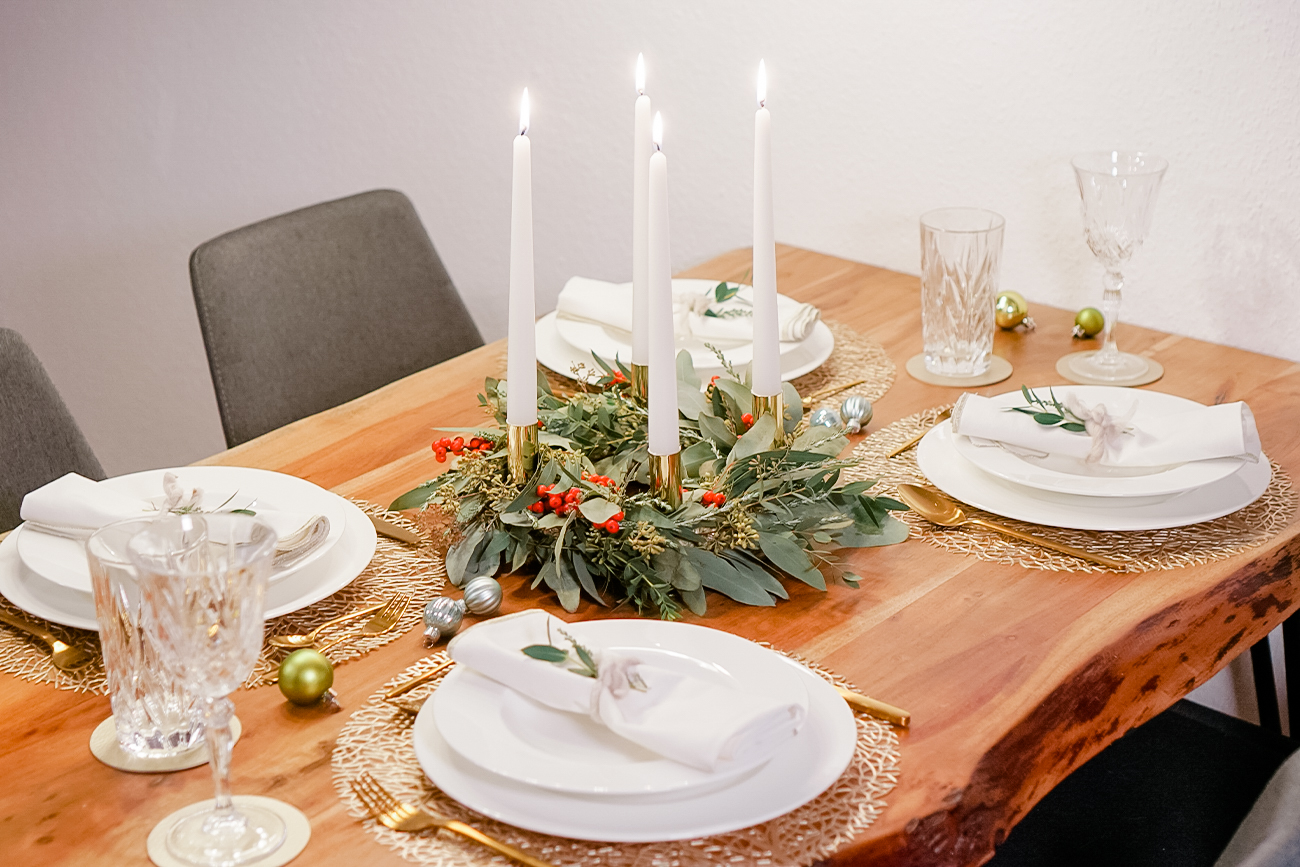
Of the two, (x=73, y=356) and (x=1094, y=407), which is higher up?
(x=1094, y=407)

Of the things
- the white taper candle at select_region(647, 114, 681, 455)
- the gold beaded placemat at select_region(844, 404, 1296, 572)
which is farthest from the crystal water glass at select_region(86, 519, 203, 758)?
the gold beaded placemat at select_region(844, 404, 1296, 572)

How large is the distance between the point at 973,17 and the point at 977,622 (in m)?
0.99

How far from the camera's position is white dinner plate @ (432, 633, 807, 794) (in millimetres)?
694

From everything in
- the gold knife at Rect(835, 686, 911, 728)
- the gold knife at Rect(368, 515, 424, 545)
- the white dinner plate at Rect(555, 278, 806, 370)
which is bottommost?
the gold knife at Rect(835, 686, 911, 728)

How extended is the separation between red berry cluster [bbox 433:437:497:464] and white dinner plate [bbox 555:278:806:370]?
330 millimetres

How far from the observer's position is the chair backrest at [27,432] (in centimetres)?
135

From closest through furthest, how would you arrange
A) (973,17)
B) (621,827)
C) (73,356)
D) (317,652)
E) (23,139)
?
(621,827)
(317,652)
(973,17)
(23,139)
(73,356)

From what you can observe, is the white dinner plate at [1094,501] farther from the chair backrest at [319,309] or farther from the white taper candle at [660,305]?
the chair backrest at [319,309]

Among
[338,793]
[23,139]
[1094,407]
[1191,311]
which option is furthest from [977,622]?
[23,139]

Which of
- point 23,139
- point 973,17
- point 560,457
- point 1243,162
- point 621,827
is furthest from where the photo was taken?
point 23,139

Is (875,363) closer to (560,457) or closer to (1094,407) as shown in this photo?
(1094,407)

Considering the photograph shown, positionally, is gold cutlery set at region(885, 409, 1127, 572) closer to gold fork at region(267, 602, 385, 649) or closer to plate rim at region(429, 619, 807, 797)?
plate rim at region(429, 619, 807, 797)

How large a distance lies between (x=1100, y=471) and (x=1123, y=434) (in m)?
0.04

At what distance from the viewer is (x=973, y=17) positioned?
1.63 metres
